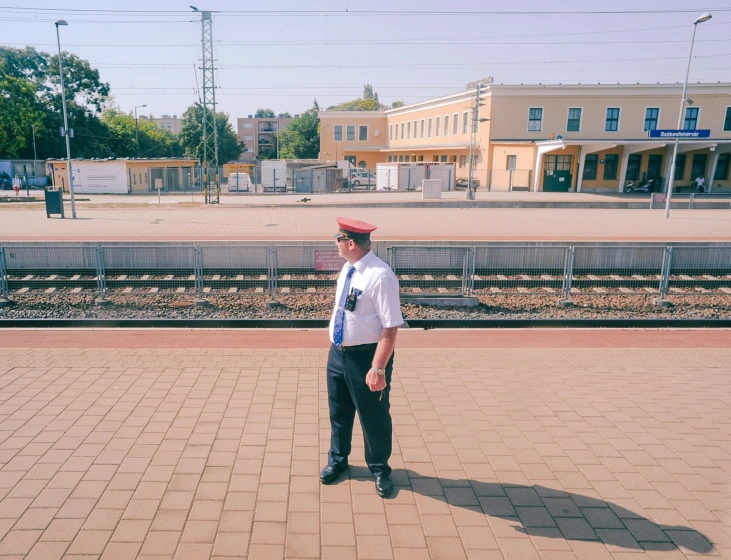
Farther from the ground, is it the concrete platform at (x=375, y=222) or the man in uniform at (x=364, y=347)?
the man in uniform at (x=364, y=347)

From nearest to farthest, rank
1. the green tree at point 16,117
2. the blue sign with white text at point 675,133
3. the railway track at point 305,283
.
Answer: the railway track at point 305,283 → the blue sign with white text at point 675,133 → the green tree at point 16,117

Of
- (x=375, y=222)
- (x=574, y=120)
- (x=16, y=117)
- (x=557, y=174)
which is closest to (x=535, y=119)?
(x=574, y=120)

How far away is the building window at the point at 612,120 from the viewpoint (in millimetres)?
43875

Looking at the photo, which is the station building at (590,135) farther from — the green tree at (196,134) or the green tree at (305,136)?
the green tree at (196,134)

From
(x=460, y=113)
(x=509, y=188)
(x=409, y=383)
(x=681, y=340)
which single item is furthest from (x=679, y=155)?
(x=409, y=383)

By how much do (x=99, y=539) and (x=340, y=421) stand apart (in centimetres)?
172

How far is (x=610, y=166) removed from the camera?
40719 millimetres

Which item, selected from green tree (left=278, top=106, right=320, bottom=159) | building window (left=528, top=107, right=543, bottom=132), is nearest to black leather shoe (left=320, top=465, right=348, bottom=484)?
building window (left=528, top=107, right=543, bottom=132)

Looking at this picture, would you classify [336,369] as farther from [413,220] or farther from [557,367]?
[413,220]

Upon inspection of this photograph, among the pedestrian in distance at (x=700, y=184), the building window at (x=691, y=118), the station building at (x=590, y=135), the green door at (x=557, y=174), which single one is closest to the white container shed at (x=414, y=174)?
the station building at (x=590, y=135)

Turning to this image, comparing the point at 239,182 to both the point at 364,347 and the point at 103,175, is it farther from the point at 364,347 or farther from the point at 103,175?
the point at 364,347

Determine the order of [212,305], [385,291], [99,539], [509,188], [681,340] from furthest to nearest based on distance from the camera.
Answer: [509,188] < [212,305] < [681,340] < [385,291] < [99,539]

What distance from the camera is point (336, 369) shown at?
13.5ft

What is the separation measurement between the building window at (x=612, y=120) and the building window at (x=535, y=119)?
16.7 ft
